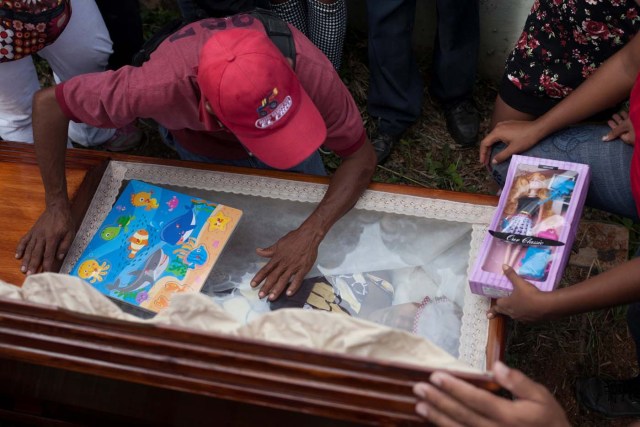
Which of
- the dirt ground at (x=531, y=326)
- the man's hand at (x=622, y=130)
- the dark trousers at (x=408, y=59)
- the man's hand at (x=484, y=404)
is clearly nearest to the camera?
the man's hand at (x=484, y=404)

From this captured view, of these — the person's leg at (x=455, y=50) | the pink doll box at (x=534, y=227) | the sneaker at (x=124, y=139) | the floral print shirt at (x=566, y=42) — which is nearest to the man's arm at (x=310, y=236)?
the pink doll box at (x=534, y=227)

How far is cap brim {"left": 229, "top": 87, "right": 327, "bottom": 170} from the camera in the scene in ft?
4.49

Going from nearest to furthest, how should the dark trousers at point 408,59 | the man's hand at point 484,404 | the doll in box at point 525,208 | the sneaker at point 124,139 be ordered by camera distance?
the man's hand at point 484,404, the doll in box at point 525,208, the dark trousers at point 408,59, the sneaker at point 124,139

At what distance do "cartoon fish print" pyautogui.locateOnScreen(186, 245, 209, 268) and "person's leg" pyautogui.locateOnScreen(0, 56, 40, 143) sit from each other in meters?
0.81

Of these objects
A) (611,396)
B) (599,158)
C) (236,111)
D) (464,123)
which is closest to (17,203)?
(236,111)

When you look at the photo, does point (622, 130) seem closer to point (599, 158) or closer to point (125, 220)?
point (599, 158)

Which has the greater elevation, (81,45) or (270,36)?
(270,36)

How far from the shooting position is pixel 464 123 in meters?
2.39

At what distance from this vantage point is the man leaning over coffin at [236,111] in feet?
4.24

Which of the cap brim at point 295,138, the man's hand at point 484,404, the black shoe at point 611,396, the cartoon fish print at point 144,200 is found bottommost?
the black shoe at point 611,396

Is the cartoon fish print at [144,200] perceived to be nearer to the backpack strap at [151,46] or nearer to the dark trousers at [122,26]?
the backpack strap at [151,46]

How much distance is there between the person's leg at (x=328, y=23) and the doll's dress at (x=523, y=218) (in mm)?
971

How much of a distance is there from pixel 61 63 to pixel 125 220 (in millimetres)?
636

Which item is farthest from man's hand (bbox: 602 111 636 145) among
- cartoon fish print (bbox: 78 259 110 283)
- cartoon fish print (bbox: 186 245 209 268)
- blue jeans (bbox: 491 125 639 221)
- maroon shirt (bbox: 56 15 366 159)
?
cartoon fish print (bbox: 78 259 110 283)
